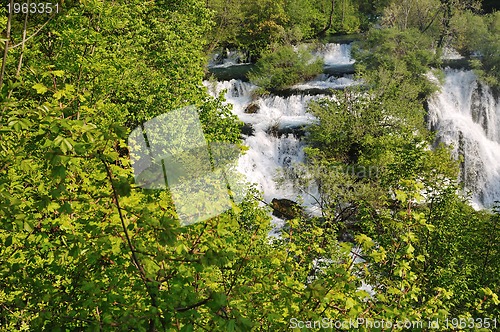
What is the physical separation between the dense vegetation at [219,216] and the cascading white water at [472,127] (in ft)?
4.46

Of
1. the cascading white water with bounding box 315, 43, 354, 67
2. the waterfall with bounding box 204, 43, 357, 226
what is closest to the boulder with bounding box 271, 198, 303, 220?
the waterfall with bounding box 204, 43, 357, 226

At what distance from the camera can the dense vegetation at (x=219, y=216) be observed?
116 inches

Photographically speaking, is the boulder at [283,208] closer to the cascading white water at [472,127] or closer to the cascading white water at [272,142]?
the cascading white water at [272,142]

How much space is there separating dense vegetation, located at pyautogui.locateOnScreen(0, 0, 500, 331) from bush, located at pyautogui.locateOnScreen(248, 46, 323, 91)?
14 centimetres

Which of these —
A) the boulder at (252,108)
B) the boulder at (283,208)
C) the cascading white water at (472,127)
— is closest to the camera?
the boulder at (283,208)

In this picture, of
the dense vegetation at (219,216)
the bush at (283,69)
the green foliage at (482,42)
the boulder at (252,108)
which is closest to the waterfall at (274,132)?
the boulder at (252,108)

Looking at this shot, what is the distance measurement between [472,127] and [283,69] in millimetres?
12037

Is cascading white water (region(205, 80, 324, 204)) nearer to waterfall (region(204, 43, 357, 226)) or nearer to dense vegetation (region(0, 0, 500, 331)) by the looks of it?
waterfall (region(204, 43, 357, 226))

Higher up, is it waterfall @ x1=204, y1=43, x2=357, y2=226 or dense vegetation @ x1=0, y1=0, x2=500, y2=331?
dense vegetation @ x1=0, y1=0, x2=500, y2=331

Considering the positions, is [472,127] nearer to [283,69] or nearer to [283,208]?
[283,69]

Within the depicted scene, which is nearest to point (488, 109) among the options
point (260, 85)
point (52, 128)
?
point (260, 85)

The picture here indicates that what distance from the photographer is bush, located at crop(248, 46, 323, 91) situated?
1017 inches

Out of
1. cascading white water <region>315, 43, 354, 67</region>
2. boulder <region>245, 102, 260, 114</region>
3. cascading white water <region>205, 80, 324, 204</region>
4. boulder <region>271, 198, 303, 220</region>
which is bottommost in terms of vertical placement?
boulder <region>271, 198, 303, 220</region>

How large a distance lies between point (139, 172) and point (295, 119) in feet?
42.5
